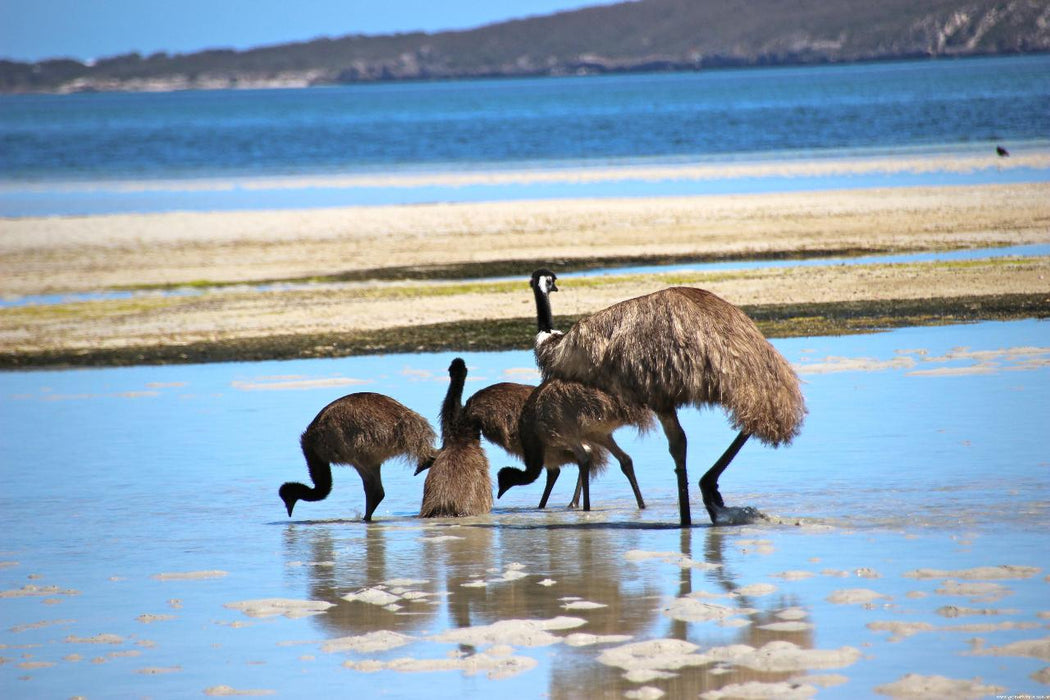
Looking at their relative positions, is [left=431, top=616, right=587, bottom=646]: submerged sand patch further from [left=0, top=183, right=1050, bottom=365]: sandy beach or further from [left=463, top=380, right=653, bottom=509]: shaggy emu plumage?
[left=0, top=183, right=1050, bottom=365]: sandy beach

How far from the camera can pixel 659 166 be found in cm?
4888

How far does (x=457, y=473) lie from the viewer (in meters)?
9.77

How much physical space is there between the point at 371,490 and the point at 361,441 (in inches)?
14.8

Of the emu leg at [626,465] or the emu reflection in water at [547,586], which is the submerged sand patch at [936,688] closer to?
the emu reflection in water at [547,586]

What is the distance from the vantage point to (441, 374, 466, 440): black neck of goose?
389 inches

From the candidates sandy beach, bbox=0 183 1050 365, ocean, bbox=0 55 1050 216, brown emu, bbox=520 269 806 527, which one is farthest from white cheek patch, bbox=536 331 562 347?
ocean, bbox=0 55 1050 216

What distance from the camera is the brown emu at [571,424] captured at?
9.51m

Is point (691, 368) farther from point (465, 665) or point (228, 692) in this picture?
point (228, 692)

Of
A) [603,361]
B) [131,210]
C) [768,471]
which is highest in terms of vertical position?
[131,210]

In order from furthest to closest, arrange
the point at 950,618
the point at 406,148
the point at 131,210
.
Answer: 1. the point at 406,148
2. the point at 131,210
3. the point at 950,618

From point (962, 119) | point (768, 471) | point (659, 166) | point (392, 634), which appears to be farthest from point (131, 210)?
point (962, 119)

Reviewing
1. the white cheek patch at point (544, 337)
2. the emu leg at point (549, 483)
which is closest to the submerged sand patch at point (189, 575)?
the emu leg at point (549, 483)

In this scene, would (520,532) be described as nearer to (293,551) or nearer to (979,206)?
(293,551)

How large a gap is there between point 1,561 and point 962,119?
61.6 meters
